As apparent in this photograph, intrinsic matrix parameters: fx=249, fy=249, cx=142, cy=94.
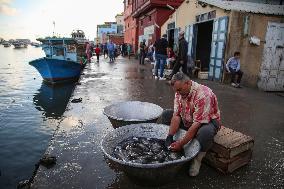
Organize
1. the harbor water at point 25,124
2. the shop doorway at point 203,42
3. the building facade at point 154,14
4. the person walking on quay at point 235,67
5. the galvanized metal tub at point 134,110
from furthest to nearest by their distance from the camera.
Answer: the building facade at point 154,14, the shop doorway at point 203,42, the person walking on quay at point 235,67, the harbor water at point 25,124, the galvanized metal tub at point 134,110

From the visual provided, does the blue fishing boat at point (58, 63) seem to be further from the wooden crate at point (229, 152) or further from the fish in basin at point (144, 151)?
the wooden crate at point (229, 152)

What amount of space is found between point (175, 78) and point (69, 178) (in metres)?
2.02

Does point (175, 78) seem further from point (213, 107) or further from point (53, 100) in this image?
point (53, 100)

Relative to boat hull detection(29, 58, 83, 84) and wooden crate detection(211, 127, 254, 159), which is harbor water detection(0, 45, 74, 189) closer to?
boat hull detection(29, 58, 83, 84)

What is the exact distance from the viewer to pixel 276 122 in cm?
630

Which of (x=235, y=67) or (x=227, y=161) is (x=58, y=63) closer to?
(x=235, y=67)

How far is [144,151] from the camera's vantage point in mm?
3598

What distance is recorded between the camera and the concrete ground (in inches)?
134

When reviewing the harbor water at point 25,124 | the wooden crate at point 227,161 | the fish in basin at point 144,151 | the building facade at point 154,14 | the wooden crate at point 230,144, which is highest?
the building facade at point 154,14

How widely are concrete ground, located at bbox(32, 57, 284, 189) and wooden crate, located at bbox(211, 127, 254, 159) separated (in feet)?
1.09

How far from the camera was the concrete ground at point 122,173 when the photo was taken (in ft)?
11.1

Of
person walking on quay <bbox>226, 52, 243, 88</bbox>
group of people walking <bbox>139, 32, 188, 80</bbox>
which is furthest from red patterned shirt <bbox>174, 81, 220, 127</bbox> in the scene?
person walking on quay <bbox>226, 52, 243, 88</bbox>

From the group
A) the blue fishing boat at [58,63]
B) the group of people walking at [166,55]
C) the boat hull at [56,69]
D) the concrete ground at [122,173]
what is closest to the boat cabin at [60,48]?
the blue fishing boat at [58,63]

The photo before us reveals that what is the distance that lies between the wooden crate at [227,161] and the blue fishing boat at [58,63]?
585 inches
